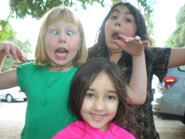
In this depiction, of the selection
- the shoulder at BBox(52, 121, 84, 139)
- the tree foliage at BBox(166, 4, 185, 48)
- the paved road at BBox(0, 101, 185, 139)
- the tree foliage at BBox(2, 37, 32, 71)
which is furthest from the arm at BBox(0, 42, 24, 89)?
the tree foliage at BBox(2, 37, 32, 71)

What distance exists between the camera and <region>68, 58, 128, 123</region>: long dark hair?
1.42 m

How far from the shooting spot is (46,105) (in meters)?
1.55

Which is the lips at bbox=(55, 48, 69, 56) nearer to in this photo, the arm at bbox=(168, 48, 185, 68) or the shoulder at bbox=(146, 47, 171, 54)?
the shoulder at bbox=(146, 47, 171, 54)

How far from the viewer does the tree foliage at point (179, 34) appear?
24.6m

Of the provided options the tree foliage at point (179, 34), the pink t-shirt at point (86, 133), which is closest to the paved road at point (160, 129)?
the pink t-shirt at point (86, 133)

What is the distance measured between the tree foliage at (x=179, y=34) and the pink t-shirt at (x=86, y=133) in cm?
2515

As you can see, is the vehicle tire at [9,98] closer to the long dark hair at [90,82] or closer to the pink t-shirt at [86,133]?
the long dark hair at [90,82]

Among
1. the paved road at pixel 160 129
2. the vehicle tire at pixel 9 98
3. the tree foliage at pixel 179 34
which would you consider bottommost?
the vehicle tire at pixel 9 98

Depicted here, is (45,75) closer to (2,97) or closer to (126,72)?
(126,72)

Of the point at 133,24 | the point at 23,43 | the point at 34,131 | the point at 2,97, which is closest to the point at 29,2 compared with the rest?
the point at 133,24

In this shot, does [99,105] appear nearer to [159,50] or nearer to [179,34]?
[159,50]

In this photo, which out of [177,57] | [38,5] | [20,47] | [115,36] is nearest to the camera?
[177,57]

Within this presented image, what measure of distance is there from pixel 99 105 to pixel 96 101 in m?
0.04

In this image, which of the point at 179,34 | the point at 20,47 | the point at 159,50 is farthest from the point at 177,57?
the point at 20,47
